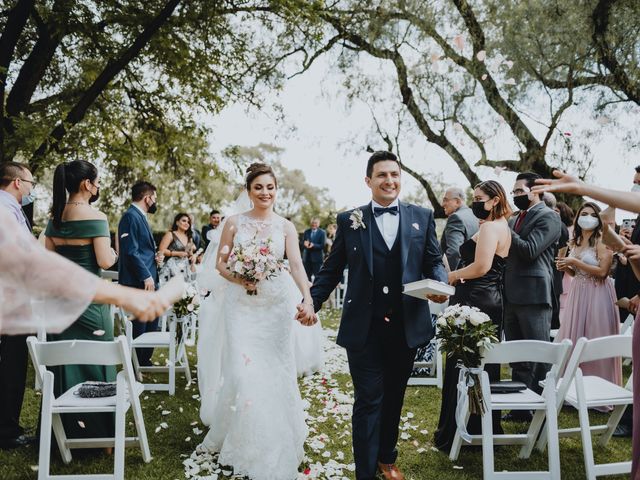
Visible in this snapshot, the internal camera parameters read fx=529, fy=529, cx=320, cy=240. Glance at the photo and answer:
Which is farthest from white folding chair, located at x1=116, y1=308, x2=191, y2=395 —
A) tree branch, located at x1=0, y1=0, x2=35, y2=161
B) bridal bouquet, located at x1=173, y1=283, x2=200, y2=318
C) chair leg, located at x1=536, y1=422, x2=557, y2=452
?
chair leg, located at x1=536, y1=422, x2=557, y2=452

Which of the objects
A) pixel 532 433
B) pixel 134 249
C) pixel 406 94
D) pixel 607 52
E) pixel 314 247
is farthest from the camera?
pixel 314 247

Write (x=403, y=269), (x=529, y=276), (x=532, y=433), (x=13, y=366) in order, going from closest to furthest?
(x=403, y=269) < (x=532, y=433) < (x=13, y=366) < (x=529, y=276)

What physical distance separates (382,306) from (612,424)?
239cm

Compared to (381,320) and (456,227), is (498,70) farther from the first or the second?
(381,320)

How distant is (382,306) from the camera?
3.72 metres

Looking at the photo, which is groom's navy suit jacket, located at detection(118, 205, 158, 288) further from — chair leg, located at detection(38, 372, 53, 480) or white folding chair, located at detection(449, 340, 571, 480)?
white folding chair, located at detection(449, 340, 571, 480)

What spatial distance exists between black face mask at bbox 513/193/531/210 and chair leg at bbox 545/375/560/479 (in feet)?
6.45

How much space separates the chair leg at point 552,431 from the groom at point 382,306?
0.96m

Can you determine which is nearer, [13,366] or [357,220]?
[357,220]

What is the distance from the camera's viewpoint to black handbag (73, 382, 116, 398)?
12.8 ft

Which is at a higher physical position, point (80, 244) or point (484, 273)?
point (80, 244)

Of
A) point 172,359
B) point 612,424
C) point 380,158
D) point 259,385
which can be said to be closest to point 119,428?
point 259,385

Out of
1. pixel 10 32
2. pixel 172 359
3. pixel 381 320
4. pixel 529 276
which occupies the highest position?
pixel 10 32

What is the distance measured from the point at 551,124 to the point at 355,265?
846 cm
